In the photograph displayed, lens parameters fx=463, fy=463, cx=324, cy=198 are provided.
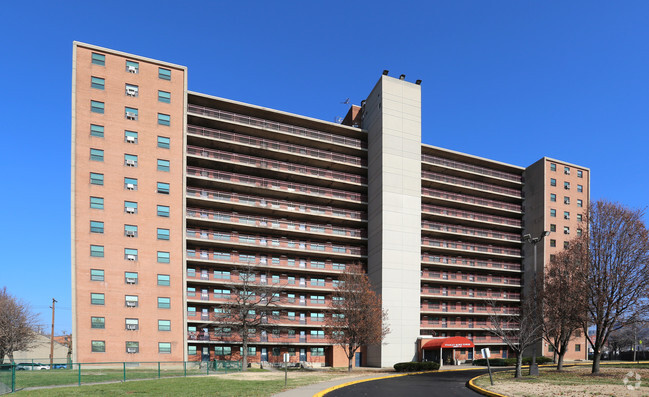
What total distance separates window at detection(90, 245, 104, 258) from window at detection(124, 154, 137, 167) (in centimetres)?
970

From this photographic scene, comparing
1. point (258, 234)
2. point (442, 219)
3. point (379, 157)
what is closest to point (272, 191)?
point (258, 234)

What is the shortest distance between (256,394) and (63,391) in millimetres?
10128

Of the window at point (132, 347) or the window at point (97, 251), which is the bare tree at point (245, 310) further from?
the window at point (97, 251)

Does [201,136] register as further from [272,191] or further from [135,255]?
[135,255]

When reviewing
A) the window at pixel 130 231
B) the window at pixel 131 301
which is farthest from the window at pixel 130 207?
the window at pixel 131 301

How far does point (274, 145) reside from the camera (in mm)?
64250

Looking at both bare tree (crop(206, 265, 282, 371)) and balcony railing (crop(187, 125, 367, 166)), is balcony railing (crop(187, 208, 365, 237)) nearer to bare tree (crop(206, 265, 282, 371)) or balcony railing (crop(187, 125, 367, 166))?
bare tree (crop(206, 265, 282, 371))

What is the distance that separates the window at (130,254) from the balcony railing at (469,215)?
42.3 m

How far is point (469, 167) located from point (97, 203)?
57162 millimetres

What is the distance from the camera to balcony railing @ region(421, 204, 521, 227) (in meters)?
73.4

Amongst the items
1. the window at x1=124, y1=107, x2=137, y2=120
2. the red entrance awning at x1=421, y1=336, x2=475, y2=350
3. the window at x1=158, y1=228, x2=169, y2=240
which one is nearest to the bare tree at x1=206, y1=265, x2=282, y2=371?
the window at x1=158, y1=228, x2=169, y2=240

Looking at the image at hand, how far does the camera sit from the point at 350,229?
6788 centimetres

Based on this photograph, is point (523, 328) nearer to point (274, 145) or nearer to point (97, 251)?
point (274, 145)

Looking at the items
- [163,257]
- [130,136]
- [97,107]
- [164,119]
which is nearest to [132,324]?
[163,257]
